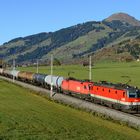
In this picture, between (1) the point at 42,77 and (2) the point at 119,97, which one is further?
(1) the point at 42,77

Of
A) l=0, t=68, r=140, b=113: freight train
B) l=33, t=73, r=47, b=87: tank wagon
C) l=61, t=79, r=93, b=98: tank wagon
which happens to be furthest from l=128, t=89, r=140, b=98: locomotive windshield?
l=33, t=73, r=47, b=87: tank wagon

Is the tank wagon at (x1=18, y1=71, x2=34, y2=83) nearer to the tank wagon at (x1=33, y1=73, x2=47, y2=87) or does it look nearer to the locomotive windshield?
the tank wagon at (x1=33, y1=73, x2=47, y2=87)

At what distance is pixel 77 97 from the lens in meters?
82.9

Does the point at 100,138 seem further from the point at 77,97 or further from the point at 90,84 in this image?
the point at 77,97

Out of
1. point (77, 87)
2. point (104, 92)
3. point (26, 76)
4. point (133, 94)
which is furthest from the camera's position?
point (26, 76)

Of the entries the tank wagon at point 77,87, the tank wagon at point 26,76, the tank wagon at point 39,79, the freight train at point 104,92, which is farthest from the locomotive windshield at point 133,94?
the tank wagon at point 26,76

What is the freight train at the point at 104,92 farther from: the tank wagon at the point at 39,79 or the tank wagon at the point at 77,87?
the tank wagon at the point at 39,79

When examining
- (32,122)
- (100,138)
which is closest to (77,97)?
(32,122)

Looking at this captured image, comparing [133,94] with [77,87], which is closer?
[133,94]

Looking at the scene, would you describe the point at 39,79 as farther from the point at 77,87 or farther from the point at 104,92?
the point at 104,92

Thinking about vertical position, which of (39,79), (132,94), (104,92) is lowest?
(104,92)

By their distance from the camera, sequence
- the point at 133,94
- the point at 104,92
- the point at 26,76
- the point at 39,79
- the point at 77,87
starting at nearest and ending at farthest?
the point at 133,94 < the point at 104,92 < the point at 77,87 < the point at 39,79 < the point at 26,76

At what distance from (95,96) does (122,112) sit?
12.8 metres

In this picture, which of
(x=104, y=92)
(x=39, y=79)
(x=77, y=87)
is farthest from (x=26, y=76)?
(x=104, y=92)
